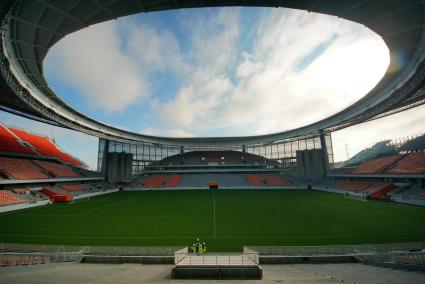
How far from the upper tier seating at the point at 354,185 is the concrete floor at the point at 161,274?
39.8 metres

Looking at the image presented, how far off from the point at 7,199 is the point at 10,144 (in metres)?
19.0

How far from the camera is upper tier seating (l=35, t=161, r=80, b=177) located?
152 feet

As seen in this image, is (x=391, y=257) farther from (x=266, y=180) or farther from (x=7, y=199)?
(x=266, y=180)

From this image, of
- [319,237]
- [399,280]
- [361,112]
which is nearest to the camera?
[399,280]

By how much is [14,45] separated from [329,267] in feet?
89.2

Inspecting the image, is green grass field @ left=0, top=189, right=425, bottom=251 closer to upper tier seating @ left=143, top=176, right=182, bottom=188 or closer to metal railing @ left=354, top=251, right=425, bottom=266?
metal railing @ left=354, top=251, right=425, bottom=266

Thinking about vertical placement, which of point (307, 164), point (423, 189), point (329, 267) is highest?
point (307, 164)

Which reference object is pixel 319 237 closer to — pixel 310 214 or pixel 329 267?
pixel 329 267

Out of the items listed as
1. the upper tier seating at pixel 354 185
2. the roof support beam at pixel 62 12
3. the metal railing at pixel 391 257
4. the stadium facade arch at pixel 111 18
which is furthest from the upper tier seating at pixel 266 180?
the roof support beam at pixel 62 12

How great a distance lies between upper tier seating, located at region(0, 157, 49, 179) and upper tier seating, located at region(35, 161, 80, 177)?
271cm

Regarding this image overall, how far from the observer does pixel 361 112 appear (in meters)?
41.1

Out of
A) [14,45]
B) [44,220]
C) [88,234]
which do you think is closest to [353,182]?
[88,234]

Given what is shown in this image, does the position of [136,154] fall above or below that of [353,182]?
above

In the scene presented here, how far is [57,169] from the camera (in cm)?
4962
